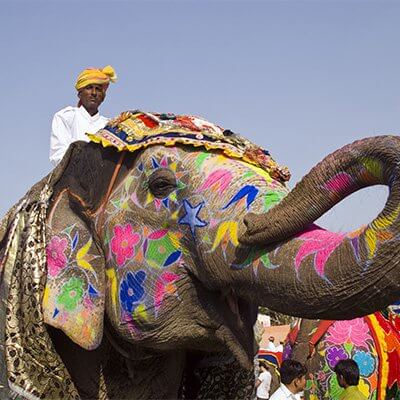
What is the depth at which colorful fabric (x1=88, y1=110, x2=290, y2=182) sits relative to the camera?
459 centimetres

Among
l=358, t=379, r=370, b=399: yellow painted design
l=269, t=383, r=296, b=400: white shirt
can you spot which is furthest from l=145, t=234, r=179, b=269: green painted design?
l=358, t=379, r=370, b=399: yellow painted design

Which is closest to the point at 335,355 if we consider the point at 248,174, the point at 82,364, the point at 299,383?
the point at 299,383

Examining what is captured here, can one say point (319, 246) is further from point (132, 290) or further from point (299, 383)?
point (299, 383)

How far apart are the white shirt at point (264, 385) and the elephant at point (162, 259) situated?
21.0 feet

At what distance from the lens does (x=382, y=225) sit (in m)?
3.58

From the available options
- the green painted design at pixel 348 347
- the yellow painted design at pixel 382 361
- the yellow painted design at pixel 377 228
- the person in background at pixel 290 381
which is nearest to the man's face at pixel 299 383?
the person in background at pixel 290 381

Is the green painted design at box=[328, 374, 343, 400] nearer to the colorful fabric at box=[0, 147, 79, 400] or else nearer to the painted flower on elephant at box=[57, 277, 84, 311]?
the colorful fabric at box=[0, 147, 79, 400]

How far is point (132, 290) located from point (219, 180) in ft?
2.06

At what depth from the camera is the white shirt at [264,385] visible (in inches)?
456

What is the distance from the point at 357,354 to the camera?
791cm

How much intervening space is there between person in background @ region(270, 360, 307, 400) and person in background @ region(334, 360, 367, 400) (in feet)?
1.08

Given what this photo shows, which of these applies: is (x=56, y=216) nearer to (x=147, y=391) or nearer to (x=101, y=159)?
(x=101, y=159)

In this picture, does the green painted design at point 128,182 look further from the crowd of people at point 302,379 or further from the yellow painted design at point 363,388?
the yellow painted design at point 363,388

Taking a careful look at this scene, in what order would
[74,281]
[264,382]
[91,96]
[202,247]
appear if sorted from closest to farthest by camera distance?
[202,247] < [74,281] < [91,96] < [264,382]
